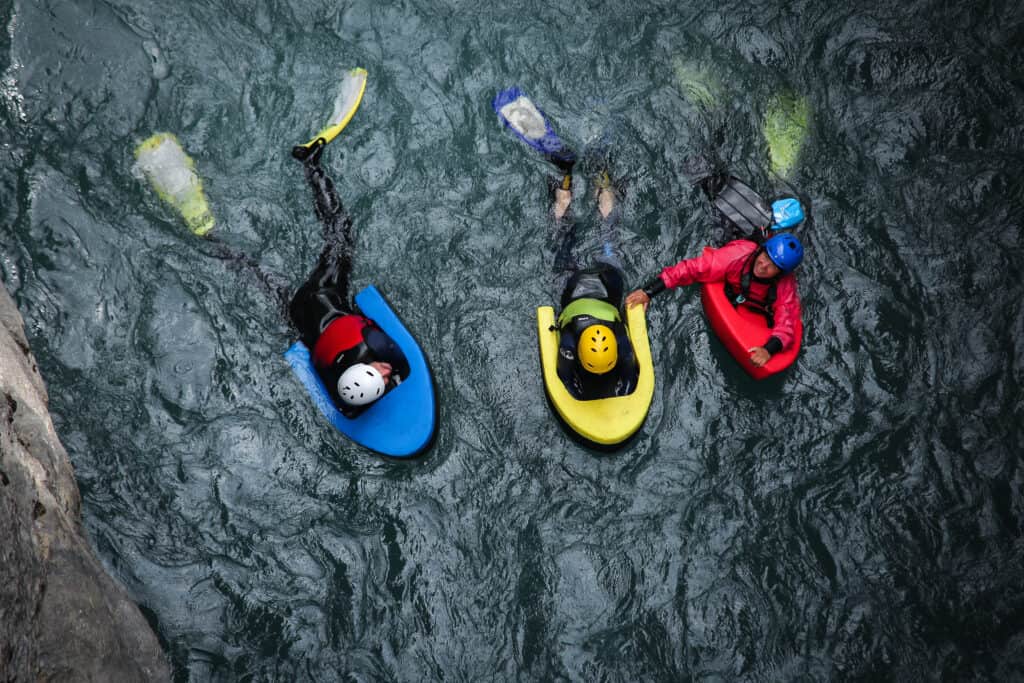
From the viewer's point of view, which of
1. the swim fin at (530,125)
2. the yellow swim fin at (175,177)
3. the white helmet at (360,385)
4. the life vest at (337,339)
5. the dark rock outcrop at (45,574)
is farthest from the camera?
the swim fin at (530,125)

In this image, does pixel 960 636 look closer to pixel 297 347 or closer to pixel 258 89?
pixel 297 347

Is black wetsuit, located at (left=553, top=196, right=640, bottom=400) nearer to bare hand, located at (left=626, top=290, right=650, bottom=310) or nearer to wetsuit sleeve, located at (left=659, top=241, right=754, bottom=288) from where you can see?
bare hand, located at (left=626, top=290, right=650, bottom=310)

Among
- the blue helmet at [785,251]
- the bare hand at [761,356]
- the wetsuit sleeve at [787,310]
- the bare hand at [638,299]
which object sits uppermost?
the bare hand at [638,299]

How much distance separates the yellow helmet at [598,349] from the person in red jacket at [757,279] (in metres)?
0.70

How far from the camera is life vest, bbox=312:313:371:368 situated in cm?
536

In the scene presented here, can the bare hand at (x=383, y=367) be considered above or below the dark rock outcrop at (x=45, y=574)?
above

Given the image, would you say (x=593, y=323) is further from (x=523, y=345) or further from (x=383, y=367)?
(x=383, y=367)

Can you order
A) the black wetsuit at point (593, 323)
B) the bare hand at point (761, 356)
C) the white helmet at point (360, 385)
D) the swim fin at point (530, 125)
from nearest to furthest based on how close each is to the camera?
the white helmet at point (360, 385) < the black wetsuit at point (593, 323) < the bare hand at point (761, 356) < the swim fin at point (530, 125)

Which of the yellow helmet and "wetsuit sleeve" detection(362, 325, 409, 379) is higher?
"wetsuit sleeve" detection(362, 325, 409, 379)

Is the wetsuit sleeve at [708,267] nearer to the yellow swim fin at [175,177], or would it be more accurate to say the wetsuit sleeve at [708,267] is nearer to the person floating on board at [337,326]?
the person floating on board at [337,326]

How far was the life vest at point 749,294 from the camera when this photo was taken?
570 centimetres

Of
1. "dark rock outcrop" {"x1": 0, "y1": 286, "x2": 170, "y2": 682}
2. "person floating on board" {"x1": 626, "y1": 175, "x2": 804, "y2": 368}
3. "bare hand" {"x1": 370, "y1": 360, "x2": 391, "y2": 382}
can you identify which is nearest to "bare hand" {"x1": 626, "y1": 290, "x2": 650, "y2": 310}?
"person floating on board" {"x1": 626, "y1": 175, "x2": 804, "y2": 368}

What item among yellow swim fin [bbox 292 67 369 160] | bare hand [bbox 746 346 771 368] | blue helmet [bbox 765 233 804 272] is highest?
yellow swim fin [bbox 292 67 369 160]

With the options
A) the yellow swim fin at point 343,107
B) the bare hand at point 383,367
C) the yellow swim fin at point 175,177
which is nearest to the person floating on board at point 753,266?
the bare hand at point 383,367
